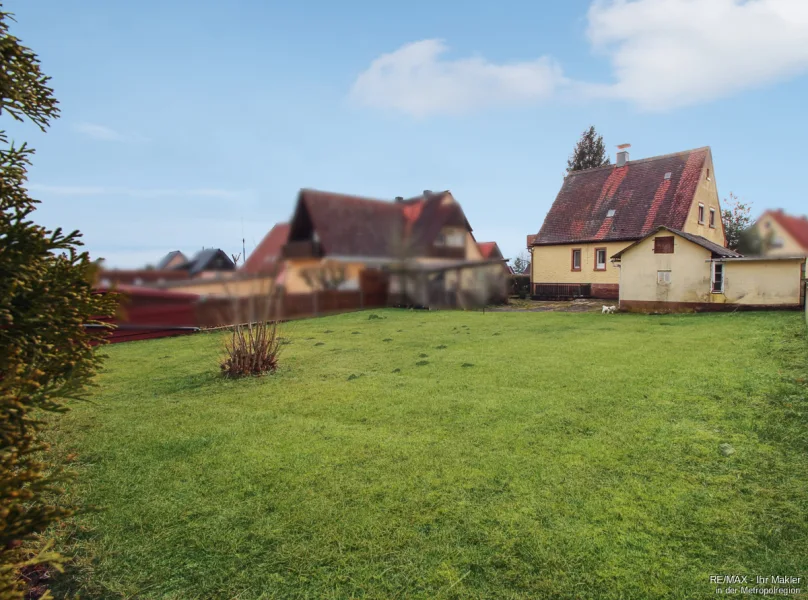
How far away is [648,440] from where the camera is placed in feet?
14.7

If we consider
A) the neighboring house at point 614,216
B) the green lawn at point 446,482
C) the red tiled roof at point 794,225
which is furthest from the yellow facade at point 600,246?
the red tiled roof at point 794,225

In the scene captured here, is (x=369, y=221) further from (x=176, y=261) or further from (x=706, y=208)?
(x=706, y=208)

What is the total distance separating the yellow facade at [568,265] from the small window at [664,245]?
7.36 m

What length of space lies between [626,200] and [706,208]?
4402 mm

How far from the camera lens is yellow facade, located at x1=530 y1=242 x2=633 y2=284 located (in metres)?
26.1

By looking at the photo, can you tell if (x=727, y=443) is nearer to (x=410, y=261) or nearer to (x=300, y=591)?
(x=410, y=261)

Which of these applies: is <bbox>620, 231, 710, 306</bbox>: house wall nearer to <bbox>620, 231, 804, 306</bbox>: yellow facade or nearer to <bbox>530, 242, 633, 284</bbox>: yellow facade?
<bbox>620, 231, 804, 306</bbox>: yellow facade

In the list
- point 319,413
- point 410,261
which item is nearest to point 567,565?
point 410,261

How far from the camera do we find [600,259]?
87.5ft

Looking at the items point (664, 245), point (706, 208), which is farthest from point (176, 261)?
point (706, 208)

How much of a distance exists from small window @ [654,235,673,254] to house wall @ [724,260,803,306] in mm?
2003

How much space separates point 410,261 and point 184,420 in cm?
388

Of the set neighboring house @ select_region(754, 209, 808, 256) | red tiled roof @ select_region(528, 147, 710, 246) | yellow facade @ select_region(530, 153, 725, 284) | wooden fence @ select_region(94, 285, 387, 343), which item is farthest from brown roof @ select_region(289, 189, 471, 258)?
red tiled roof @ select_region(528, 147, 710, 246)

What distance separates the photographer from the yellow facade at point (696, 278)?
15914 millimetres
